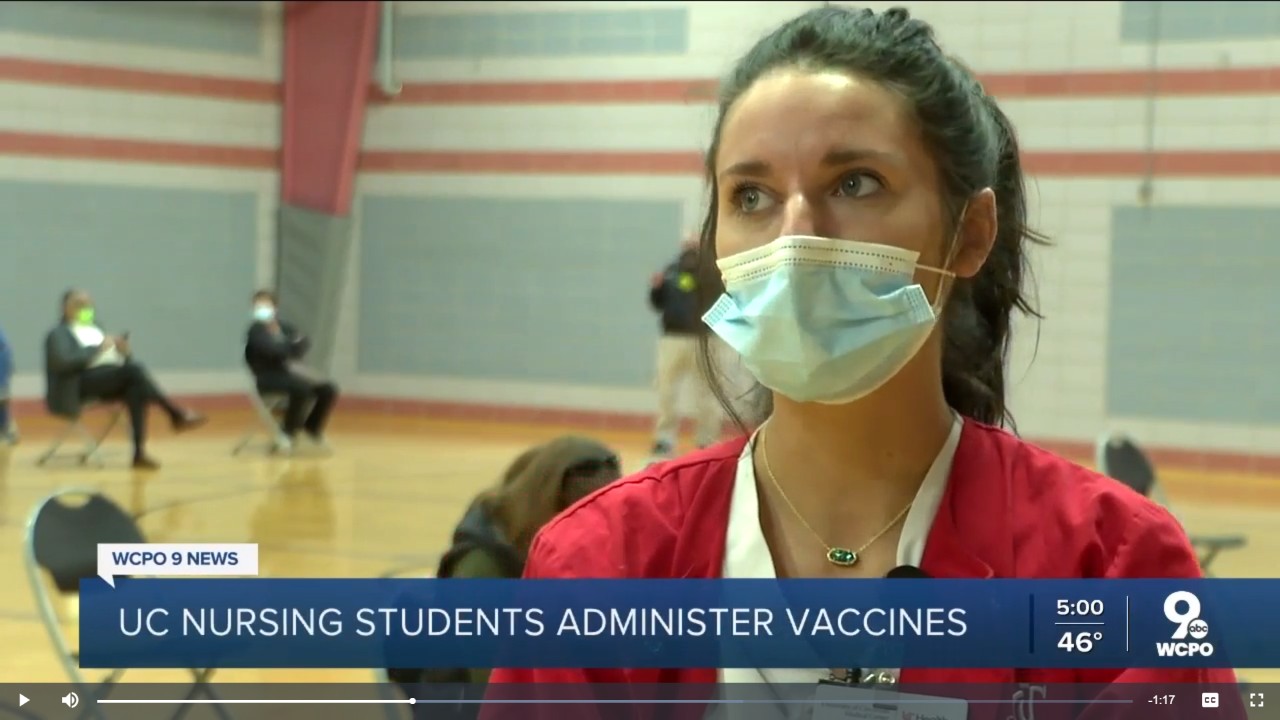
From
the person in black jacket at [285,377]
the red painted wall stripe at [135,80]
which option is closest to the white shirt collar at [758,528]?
the person in black jacket at [285,377]

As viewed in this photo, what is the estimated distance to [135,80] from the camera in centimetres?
1459

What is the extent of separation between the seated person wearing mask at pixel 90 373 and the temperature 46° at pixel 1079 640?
32.8 feet

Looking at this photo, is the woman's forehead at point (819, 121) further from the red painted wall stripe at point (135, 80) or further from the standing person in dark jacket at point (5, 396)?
the red painted wall stripe at point (135, 80)

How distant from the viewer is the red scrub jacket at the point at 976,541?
4.63 ft

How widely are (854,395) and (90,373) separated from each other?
10256mm

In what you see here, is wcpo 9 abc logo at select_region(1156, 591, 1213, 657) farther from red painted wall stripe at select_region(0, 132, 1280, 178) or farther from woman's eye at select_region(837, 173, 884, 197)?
red painted wall stripe at select_region(0, 132, 1280, 178)

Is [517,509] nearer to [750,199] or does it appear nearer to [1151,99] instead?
[750,199]

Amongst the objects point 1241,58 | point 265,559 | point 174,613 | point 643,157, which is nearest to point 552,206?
point 643,157

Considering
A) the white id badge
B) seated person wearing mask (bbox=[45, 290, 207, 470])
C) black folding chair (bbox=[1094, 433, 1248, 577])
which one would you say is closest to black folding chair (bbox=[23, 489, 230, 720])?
the white id badge

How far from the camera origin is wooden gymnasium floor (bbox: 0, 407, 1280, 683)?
22.2 ft

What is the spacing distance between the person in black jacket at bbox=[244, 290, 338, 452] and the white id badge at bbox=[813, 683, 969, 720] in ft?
35.7

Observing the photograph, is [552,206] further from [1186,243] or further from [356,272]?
[1186,243]

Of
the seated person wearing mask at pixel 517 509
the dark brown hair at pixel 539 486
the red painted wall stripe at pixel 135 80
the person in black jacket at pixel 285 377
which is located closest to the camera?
the seated person wearing mask at pixel 517 509

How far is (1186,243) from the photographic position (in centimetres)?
1191
